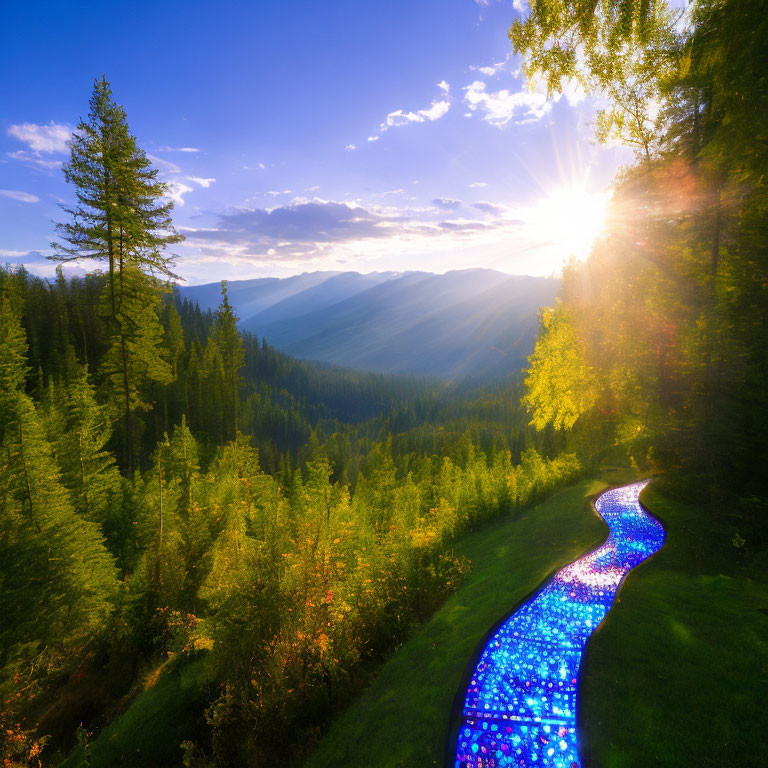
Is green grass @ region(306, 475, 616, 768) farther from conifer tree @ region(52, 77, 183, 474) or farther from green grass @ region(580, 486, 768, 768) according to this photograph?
conifer tree @ region(52, 77, 183, 474)

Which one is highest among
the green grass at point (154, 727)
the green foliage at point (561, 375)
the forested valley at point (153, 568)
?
the green foliage at point (561, 375)

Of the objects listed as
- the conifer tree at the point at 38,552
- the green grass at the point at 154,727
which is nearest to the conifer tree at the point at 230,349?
the conifer tree at the point at 38,552

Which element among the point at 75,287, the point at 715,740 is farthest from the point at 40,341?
the point at 715,740

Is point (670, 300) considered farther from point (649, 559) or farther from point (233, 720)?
point (233, 720)

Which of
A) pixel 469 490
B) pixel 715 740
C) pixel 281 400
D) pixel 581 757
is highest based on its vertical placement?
pixel 715 740

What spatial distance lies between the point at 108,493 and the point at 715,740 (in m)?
28.5

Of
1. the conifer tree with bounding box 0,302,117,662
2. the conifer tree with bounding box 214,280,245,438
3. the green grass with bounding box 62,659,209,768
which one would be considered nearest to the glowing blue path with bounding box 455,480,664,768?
the green grass with bounding box 62,659,209,768

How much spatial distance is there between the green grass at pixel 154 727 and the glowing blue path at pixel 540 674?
1487 centimetres

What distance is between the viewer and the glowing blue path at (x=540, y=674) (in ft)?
23.2

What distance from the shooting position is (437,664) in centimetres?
1073

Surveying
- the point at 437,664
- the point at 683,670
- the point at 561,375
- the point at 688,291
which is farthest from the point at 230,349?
the point at 683,670

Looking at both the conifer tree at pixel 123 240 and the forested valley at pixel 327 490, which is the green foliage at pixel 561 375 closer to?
the forested valley at pixel 327 490

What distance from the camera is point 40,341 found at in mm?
44656

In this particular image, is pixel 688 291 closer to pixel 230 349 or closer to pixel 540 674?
pixel 540 674
